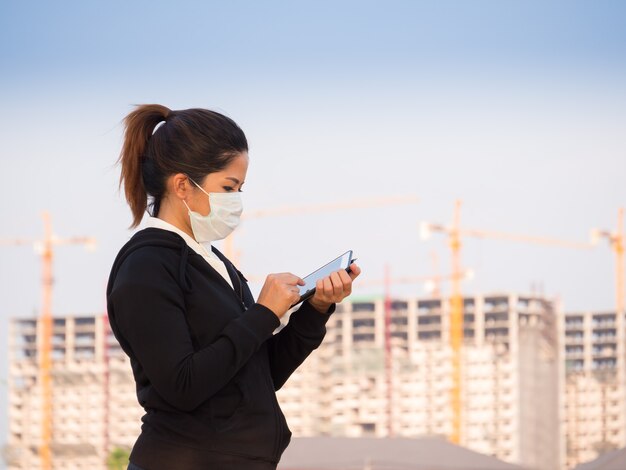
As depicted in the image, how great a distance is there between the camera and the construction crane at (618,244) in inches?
2347

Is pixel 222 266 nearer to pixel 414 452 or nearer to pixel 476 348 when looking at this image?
pixel 414 452

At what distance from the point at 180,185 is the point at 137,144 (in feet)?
0.29

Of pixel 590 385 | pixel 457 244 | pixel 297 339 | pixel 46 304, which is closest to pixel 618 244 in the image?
pixel 457 244

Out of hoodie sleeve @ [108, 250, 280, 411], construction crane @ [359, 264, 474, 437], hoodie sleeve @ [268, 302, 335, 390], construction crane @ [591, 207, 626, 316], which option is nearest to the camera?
hoodie sleeve @ [108, 250, 280, 411]

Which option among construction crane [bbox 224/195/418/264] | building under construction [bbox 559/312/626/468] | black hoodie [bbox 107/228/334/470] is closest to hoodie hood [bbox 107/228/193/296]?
black hoodie [bbox 107/228/334/470]

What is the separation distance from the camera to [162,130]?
155 centimetres

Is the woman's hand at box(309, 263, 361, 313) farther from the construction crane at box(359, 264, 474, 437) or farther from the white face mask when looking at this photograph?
the construction crane at box(359, 264, 474, 437)

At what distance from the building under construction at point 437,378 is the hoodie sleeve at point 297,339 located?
2708 inches

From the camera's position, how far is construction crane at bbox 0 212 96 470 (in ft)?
192

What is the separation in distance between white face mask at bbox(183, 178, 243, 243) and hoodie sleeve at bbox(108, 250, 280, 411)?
0.11 m

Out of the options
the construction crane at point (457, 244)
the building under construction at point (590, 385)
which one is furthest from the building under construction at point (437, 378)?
the construction crane at point (457, 244)

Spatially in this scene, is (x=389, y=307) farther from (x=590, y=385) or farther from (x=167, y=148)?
(x=167, y=148)

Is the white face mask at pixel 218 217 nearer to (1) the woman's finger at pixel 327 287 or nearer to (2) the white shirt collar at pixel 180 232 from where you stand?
(2) the white shirt collar at pixel 180 232

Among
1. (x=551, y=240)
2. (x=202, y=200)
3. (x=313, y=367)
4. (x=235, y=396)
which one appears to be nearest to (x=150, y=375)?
(x=235, y=396)
